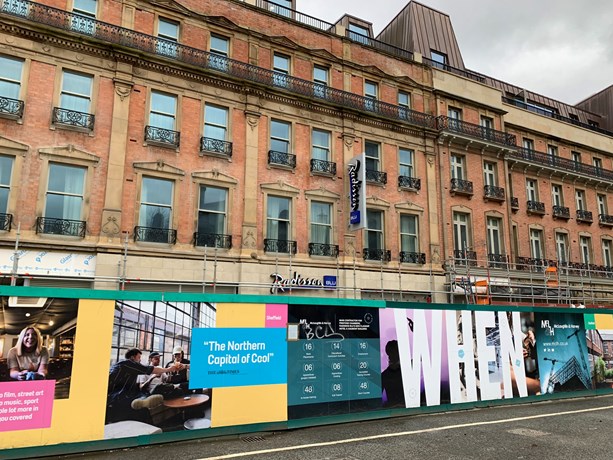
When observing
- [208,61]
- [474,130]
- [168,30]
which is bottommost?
[474,130]

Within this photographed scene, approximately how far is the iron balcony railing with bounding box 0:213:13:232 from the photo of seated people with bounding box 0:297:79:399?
849 cm

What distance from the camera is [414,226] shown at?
73.1 feet

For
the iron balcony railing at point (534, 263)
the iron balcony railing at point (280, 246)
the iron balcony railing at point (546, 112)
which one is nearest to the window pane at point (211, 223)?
the iron balcony railing at point (280, 246)

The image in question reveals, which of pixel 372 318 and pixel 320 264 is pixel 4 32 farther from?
pixel 372 318

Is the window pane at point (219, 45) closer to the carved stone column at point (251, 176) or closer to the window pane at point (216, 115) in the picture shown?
the carved stone column at point (251, 176)

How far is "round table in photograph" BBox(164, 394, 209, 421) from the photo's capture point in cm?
837

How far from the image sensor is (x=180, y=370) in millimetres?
8570

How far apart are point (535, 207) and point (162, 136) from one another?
74.1ft

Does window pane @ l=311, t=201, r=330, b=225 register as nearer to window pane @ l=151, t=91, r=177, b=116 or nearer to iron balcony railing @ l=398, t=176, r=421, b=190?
iron balcony railing @ l=398, t=176, r=421, b=190

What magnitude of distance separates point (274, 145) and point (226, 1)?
7084 mm

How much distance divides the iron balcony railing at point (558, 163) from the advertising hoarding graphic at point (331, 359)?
65.8ft

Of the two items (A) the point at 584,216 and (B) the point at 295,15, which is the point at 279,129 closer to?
(B) the point at 295,15

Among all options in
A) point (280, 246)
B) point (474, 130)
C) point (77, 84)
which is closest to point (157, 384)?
point (280, 246)

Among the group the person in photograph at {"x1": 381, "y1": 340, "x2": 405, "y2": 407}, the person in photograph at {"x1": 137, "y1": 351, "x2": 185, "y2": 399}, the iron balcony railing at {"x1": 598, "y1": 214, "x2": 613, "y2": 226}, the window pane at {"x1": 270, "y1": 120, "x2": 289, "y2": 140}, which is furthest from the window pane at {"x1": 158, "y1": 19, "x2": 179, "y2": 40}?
the iron balcony railing at {"x1": 598, "y1": 214, "x2": 613, "y2": 226}
